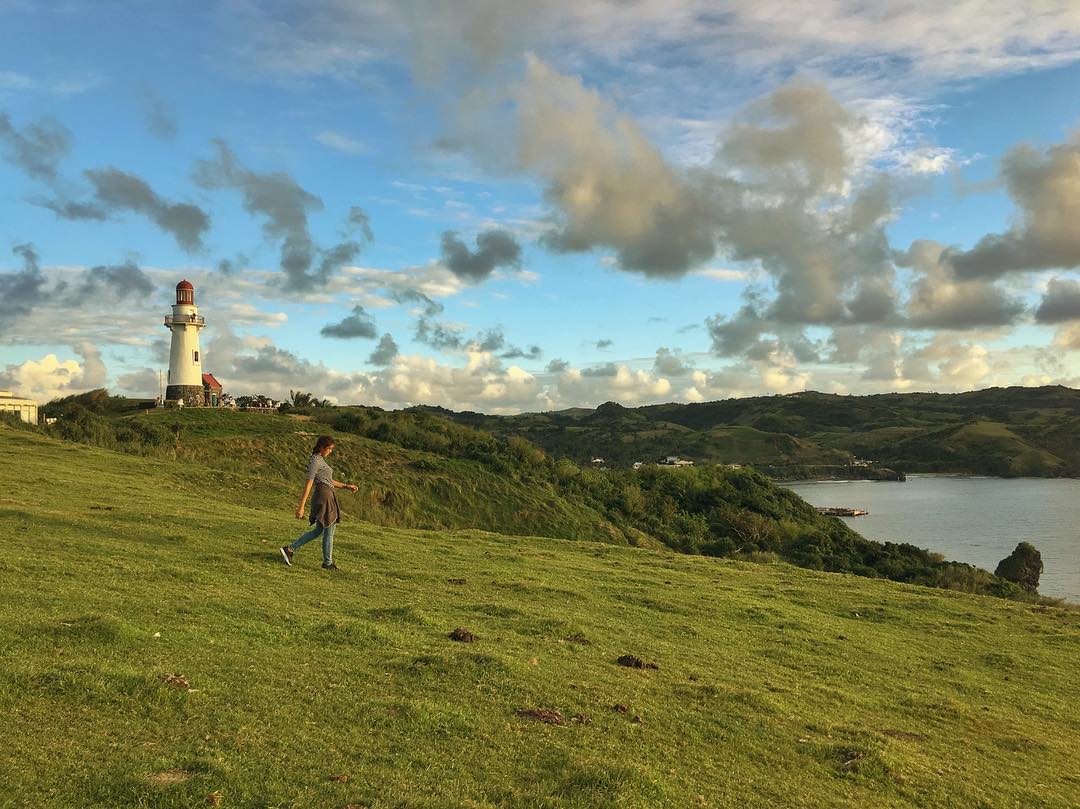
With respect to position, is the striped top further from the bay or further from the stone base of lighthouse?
the stone base of lighthouse

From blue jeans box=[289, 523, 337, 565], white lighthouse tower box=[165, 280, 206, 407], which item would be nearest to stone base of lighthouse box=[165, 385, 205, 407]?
white lighthouse tower box=[165, 280, 206, 407]

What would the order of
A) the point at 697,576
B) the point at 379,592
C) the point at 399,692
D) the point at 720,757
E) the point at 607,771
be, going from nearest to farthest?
the point at 607,771 → the point at 720,757 → the point at 399,692 → the point at 379,592 → the point at 697,576

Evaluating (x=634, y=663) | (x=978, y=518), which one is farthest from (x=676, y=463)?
(x=634, y=663)

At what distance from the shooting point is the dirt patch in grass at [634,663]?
35.9 feet

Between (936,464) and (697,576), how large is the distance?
7967 inches

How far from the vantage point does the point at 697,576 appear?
886 inches

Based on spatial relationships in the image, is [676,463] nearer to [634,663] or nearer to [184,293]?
[184,293]

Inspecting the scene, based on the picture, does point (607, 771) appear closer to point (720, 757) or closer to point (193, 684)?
point (720, 757)

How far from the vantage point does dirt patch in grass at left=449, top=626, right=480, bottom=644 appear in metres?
11.0

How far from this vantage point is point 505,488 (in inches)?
1741

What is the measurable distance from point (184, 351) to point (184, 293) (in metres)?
5.06

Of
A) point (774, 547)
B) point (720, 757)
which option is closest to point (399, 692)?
point (720, 757)

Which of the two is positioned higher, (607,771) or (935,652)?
(607,771)

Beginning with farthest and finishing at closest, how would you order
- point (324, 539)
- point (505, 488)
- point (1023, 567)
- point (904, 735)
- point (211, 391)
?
point (211, 391) → point (1023, 567) → point (505, 488) → point (324, 539) → point (904, 735)
